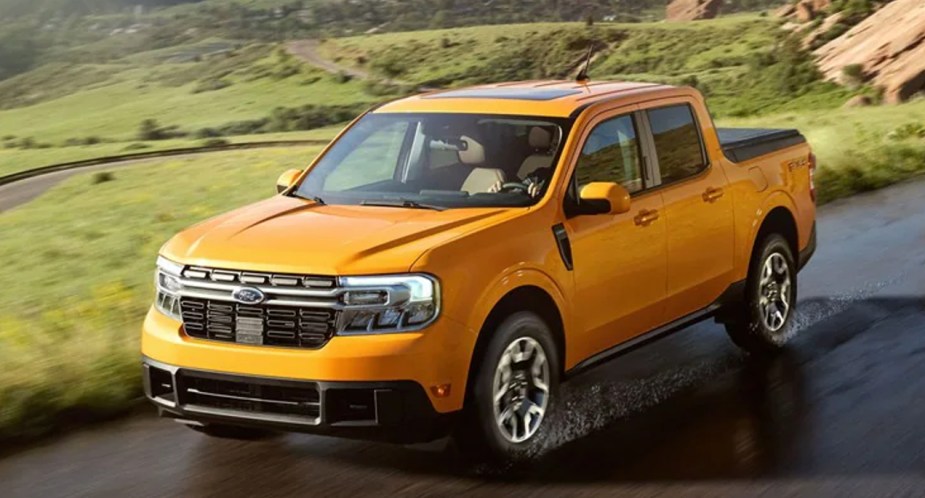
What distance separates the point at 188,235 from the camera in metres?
5.89

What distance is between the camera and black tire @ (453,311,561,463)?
544 cm

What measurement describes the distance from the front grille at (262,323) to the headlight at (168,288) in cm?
15

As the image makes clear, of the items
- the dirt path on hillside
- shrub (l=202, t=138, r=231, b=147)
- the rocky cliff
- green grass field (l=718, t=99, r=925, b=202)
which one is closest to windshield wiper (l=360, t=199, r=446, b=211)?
green grass field (l=718, t=99, r=925, b=202)

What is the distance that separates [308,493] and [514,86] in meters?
2.87

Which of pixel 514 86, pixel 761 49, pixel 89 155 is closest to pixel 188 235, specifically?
pixel 514 86

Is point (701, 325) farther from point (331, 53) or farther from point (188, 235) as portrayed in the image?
point (331, 53)

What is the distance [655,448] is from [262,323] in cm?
186

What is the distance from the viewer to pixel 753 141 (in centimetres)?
788

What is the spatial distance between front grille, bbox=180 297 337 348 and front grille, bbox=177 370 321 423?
167mm

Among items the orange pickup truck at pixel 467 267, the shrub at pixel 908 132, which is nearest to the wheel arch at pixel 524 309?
the orange pickup truck at pixel 467 267

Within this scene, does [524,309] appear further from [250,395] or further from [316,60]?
[316,60]

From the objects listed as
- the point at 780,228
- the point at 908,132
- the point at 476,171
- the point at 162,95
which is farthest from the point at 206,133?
the point at 476,171

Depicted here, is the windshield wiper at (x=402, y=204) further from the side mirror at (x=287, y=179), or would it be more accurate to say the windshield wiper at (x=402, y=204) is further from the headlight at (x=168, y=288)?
the headlight at (x=168, y=288)

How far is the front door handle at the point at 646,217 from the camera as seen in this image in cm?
650
